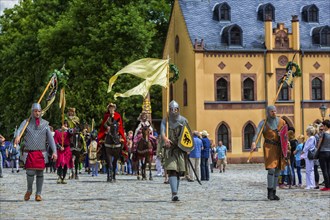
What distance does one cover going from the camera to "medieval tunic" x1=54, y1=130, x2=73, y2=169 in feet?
74.6

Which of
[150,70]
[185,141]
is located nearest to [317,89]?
[150,70]

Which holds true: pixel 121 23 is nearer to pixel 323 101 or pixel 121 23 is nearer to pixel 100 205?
pixel 323 101

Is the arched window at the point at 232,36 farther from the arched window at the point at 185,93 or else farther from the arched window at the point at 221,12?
the arched window at the point at 185,93

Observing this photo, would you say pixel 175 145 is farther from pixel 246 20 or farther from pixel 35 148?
pixel 246 20


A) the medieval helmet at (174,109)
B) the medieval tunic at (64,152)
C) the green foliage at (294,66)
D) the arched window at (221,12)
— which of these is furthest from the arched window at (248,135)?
the medieval helmet at (174,109)

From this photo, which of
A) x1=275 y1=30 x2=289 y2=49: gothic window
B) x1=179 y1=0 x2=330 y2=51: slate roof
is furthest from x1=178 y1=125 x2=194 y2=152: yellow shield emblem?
x1=275 y1=30 x2=289 y2=49: gothic window

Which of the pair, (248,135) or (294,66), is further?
(248,135)

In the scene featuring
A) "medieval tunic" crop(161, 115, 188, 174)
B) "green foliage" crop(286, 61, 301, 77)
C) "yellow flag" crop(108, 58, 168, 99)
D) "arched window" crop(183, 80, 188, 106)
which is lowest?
"medieval tunic" crop(161, 115, 188, 174)

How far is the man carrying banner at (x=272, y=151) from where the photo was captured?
16094 millimetres

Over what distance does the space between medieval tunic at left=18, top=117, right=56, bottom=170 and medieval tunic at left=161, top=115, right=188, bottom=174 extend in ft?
8.03

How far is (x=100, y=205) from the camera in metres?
14.4

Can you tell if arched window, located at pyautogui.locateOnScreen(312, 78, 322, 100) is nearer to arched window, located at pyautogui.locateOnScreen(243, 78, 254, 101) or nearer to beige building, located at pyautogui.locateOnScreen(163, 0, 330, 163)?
beige building, located at pyautogui.locateOnScreen(163, 0, 330, 163)

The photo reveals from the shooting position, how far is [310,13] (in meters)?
58.0

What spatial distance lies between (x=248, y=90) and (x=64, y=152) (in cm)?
3358
